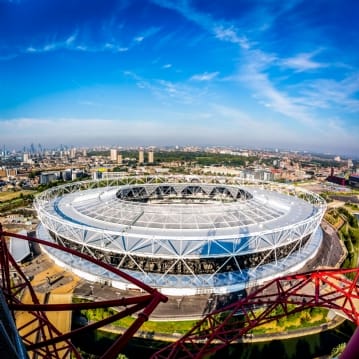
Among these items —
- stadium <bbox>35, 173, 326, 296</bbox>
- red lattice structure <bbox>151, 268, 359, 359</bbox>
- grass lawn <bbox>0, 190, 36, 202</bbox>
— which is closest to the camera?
red lattice structure <bbox>151, 268, 359, 359</bbox>

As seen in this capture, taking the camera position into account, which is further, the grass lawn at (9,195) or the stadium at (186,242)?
the grass lawn at (9,195)

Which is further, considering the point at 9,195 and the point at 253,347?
the point at 9,195

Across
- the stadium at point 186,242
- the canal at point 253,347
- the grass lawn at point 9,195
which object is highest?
the stadium at point 186,242

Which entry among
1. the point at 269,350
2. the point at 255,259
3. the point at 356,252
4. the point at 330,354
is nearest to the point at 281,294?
the point at 269,350

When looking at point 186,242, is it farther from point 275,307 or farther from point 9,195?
point 9,195

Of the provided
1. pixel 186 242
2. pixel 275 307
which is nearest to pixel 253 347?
pixel 275 307

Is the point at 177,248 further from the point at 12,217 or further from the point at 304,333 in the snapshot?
the point at 12,217

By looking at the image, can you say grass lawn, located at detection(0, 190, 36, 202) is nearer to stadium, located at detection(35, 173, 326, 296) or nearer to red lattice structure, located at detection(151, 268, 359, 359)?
stadium, located at detection(35, 173, 326, 296)

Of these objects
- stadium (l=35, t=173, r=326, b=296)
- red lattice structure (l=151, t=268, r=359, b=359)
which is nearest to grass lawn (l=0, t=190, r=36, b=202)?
stadium (l=35, t=173, r=326, b=296)

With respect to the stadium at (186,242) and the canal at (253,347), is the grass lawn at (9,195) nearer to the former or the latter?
the stadium at (186,242)

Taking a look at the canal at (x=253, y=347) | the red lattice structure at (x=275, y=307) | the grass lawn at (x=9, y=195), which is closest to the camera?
the red lattice structure at (x=275, y=307)

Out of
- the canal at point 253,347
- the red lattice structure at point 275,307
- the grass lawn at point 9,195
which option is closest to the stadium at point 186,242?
the red lattice structure at point 275,307

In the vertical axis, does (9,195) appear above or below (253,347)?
above
